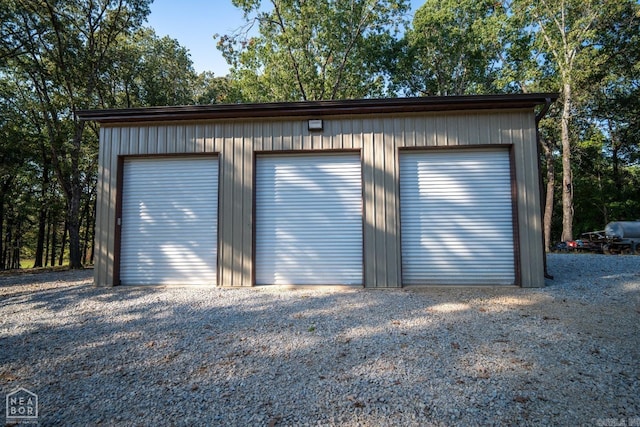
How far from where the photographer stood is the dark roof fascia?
18.6 feet

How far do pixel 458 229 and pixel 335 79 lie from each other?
13.4 metres

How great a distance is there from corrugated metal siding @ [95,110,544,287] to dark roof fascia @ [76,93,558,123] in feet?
0.46

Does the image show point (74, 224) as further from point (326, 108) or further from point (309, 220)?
point (326, 108)

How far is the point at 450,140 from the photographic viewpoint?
19.3 ft

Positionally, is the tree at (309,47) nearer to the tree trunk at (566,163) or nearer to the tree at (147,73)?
the tree at (147,73)

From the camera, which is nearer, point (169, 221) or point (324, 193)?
point (324, 193)

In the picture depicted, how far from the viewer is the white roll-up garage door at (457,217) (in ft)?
19.0

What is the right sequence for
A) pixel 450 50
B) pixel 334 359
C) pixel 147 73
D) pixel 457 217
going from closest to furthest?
pixel 334 359
pixel 457 217
pixel 147 73
pixel 450 50

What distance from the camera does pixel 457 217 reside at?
592cm

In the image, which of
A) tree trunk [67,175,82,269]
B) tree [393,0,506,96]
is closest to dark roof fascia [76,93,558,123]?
tree trunk [67,175,82,269]

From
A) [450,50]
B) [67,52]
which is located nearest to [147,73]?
[67,52]

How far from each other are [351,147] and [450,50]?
17.0 metres

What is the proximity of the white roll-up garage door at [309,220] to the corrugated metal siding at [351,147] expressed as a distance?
0.76ft

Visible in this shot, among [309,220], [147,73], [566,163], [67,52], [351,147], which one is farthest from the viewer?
[147,73]
